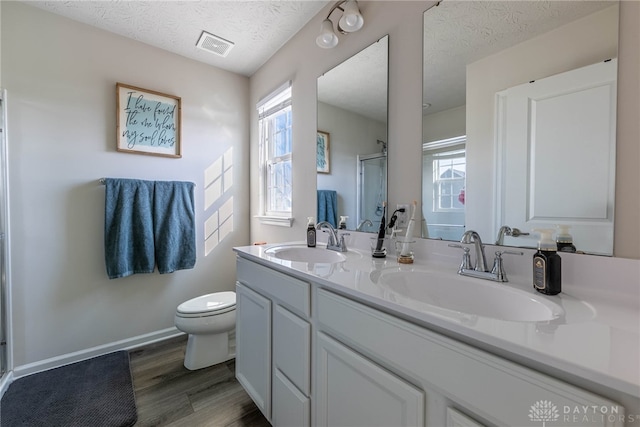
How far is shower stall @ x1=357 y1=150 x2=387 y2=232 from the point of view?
1383 millimetres

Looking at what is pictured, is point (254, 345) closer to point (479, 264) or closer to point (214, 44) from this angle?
point (479, 264)

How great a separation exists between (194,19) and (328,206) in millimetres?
1544

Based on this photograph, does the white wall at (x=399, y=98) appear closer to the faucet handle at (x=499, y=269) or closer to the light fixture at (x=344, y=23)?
the light fixture at (x=344, y=23)

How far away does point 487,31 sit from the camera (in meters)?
1.02

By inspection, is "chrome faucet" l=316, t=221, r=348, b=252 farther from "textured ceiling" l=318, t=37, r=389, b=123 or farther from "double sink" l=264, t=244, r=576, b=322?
"textured ceiling" l=318, t=37, r=389, b=123

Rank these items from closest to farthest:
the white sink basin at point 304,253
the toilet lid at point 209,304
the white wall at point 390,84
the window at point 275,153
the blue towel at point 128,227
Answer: the white wall at point 390,84 → the white sink basin at point 304,253 → the toilet lid at point 209,304 → the blue towel at point 128,227 → the window at point 275,153

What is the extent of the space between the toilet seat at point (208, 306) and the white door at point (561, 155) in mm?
1636

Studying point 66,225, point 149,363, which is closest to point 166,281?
point 149,363

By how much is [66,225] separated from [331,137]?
1878 mm

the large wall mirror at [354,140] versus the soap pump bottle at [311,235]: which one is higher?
the large wall mirror at [354,140]

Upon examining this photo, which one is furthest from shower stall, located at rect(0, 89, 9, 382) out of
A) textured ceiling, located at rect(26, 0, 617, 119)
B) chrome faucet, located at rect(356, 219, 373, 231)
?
chrome faucet, located at rect(356, 219, 373, 231)

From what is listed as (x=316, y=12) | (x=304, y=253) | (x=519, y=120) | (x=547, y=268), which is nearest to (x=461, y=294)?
(x=547, y=268)

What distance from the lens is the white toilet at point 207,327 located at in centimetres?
170

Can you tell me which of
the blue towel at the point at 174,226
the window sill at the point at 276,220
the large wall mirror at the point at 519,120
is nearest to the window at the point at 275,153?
the window sill at the point at 276,220
